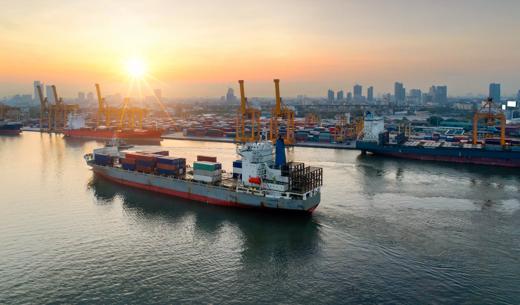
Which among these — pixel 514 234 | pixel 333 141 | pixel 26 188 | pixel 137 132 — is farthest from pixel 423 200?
pixel 137 132

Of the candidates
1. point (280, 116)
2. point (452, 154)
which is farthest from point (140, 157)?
point (452, 154)

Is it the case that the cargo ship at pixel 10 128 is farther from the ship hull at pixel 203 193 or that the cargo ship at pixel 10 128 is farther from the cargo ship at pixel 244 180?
the cargo ship at pixel 244 180

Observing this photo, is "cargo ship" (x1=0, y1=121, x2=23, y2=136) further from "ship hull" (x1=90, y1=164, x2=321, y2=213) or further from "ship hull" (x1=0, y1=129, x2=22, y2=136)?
"ship hull" (x1=90, y1=164, x2=321, y2=213)

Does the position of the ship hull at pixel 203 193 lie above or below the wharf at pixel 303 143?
below

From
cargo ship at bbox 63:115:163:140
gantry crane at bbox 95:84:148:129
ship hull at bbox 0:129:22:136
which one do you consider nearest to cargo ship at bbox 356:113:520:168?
cargo ship at bbox 63:115:163:140

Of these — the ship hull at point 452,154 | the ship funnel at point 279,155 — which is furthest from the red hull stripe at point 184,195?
the ship hull at point 452,154

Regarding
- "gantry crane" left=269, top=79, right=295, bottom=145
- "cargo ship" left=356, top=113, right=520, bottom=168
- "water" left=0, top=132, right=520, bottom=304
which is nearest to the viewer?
"water" left=0, top=132, right=520, bottom=304

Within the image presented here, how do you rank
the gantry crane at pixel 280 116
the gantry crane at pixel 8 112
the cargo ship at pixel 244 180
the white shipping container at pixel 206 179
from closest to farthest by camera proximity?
the cargo ship at pixel 244 180 < the white shipping container at pixel 206 179 < the gantry crane at pixel 280 116 < the gantry crane at pixel 8 112
